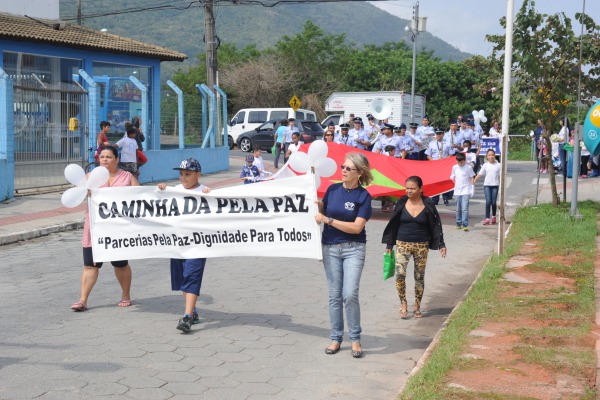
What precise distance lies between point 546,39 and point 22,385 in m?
14.0

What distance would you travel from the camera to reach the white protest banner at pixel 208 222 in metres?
7.43

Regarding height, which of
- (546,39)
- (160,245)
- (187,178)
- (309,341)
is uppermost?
(546,39)

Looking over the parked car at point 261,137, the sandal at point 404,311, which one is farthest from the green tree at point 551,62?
the parked car at point 261,137

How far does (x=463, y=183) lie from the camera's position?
15258 mm

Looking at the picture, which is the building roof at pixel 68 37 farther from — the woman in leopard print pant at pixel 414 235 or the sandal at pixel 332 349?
the sandal at pixel 332 349

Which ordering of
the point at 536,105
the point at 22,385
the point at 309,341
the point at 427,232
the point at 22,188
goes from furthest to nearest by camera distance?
the point at 22,188 → the point at 536,105 → the point at 427,232 → the point at 309,341 → the point at 22,385

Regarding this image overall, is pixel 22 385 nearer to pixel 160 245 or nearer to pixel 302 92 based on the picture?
pixel 160 245

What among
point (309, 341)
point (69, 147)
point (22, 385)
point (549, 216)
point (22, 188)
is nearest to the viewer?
point (22, 385)

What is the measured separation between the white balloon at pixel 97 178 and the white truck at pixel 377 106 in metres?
23.2

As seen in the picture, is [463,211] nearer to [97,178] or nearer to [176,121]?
[97,178]

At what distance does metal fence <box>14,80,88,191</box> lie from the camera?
1828cm

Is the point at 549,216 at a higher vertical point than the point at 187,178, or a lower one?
lower

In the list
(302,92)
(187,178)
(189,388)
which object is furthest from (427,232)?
(302,92)

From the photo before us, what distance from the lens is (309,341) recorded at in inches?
292
